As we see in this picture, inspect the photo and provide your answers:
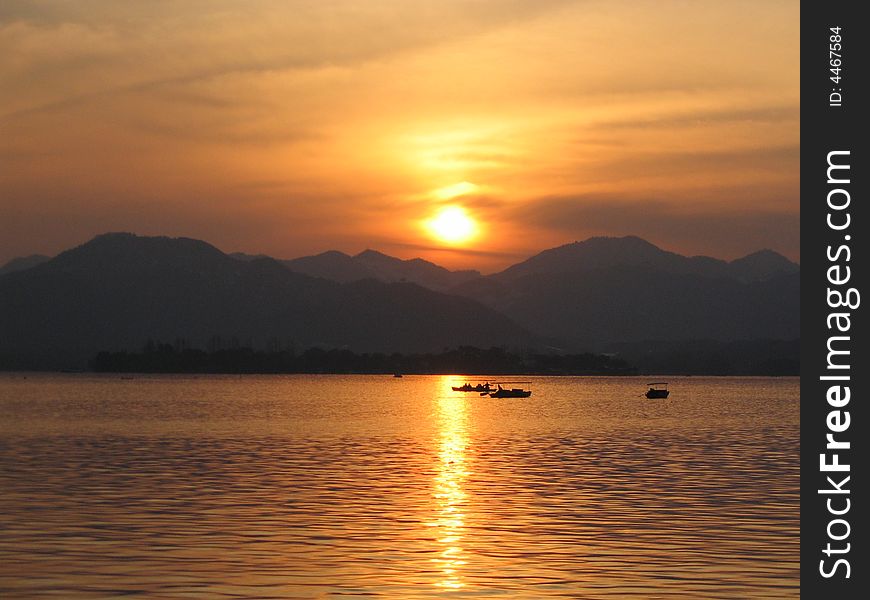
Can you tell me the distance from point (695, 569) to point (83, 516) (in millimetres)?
27410

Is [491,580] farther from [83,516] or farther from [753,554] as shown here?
[83,516]

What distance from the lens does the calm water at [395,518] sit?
4150 centimetres

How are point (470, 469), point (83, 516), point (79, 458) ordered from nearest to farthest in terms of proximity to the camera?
point (83, 516) → point (470, 469) → point (79, 458)

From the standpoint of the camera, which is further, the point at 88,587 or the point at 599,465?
the point at 599,465

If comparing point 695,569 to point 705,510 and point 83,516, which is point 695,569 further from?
point 83,516

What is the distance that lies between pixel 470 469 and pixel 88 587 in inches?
1894

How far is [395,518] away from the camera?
57312mm

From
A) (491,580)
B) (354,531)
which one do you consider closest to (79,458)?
(354,531)

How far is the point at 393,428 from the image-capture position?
14188 cm

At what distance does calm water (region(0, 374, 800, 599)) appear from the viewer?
41500 millimetres

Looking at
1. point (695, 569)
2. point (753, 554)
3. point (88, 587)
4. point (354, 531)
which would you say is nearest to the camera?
point (88, 587)

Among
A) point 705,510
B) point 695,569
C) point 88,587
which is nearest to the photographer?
point 88,587

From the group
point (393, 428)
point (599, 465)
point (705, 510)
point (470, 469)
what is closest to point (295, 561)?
point (705, 510)

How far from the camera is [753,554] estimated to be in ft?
156
